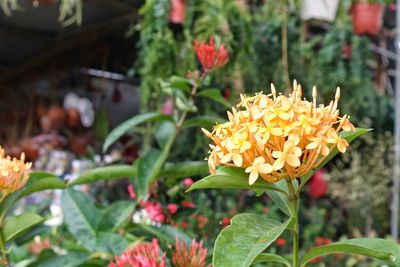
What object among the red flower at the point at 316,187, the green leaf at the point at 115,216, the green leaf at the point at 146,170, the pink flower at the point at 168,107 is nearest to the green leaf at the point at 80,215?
the green leaf at the point at 115,216

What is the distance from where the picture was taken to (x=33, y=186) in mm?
1193

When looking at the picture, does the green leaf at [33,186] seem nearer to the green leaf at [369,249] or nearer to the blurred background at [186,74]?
the blurred background at [186,74]

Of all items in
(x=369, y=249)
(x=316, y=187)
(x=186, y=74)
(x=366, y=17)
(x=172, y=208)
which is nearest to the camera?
(x=369, y=249)

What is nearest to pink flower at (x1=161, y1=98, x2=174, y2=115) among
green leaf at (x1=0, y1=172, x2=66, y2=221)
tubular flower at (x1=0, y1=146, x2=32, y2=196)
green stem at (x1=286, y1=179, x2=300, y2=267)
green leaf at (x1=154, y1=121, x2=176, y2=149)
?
green leaf at (x1=154, y1=121, x2=176, y2=149)

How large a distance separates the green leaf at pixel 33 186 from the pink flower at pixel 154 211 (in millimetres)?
257

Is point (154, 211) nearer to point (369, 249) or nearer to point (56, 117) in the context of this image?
point (369, 249)

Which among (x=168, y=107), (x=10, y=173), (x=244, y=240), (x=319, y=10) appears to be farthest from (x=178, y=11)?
(x=244, y=240)

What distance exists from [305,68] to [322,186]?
3.08 ft

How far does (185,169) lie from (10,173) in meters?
0.52

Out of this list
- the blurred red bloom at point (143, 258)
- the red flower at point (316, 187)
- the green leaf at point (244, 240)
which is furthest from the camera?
the red flower at point (316, 187)

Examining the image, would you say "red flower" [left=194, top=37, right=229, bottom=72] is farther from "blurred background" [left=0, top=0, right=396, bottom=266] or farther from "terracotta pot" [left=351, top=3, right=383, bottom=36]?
"terracotta pot" [left=351, top=3, right=383, bottom=36]

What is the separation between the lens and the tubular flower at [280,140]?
77cm

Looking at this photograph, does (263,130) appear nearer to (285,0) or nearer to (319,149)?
(319,149)

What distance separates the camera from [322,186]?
12.9ft
